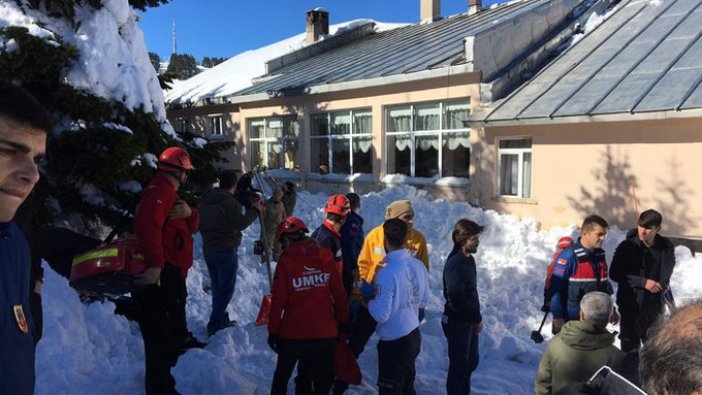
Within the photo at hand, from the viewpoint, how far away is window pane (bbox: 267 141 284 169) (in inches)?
707

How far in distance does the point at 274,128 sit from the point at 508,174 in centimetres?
946

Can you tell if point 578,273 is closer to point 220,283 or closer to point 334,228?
point 334,228

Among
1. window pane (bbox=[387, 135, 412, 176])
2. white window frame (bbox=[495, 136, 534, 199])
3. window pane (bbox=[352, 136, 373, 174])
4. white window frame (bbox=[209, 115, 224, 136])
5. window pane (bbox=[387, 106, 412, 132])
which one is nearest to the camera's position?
white window frame (bbox=[495, 136, 534, 199])

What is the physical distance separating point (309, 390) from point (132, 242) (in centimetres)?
190

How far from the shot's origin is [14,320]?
171cm

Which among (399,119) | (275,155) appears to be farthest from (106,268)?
(275,155)

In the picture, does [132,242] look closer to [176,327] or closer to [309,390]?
[176,327]

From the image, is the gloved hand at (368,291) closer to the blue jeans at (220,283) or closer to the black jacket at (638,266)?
the blue jeans at (220,283)

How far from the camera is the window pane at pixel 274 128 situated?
17.7 metres

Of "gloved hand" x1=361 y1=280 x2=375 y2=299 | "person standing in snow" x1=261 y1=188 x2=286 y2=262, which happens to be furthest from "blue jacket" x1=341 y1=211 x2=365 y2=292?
"person standing in snow" x1=261 y1=188 x2=286 y2=262

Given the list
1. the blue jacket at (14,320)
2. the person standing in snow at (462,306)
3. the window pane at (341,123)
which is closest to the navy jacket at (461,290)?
the person standing in snow at (462,306)

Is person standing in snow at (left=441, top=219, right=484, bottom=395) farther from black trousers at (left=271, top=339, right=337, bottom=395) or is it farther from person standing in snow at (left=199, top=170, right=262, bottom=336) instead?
person standing in snow at (left=199, top=170, right=262, bottom=336)

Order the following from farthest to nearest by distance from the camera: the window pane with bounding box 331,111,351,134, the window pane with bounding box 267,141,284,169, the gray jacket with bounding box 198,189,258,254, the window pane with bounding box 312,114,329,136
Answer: the window pane with bounding box 267,141,284,169 < the window pane with bounding box 312,114,329,136 < the window pane with bounding box 331,111,351,134 < the gray jacket with bounding box 198,189,258,254

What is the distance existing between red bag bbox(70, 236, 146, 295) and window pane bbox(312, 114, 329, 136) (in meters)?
12.9
